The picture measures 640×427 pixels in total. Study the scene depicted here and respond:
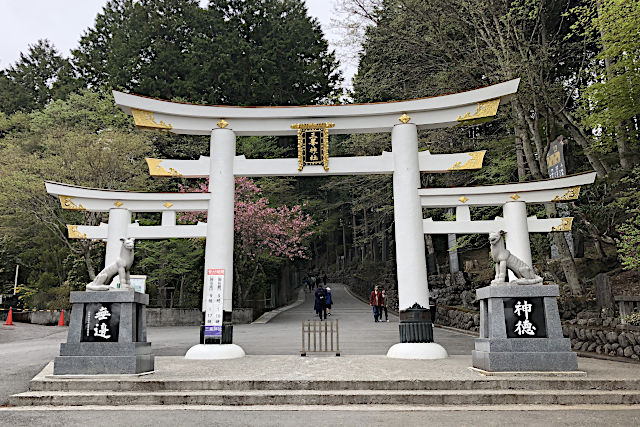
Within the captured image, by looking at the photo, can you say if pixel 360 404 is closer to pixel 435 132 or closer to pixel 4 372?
pixel 4 372

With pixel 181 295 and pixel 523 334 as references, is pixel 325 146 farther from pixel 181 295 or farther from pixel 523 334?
pixel 181 295

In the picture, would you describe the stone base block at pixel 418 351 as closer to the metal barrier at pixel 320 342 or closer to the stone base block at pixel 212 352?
the metal barrier at pixel 320 342

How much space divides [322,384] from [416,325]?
140 inches

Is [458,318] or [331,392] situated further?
[458,318]

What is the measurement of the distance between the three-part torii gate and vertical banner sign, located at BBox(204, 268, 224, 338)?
140 millimetres

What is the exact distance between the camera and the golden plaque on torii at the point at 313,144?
10695 millimetres

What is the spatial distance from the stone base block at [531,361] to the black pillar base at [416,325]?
2.39m

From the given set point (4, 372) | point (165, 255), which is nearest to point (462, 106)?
point (4, 372)

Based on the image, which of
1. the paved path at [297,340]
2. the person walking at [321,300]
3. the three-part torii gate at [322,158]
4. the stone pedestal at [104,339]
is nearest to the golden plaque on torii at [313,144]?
the three-part torii gate at [322,158]

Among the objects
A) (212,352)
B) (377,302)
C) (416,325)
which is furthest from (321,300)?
(212,352)

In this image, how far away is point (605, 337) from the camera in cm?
962

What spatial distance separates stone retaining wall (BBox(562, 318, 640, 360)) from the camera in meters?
8.89

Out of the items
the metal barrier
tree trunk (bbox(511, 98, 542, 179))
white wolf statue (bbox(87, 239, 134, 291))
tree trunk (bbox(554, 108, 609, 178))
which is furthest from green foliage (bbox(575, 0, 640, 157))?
white wolf statue (bbox(87, 239, 134, 291))

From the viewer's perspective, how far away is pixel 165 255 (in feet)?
68.2
